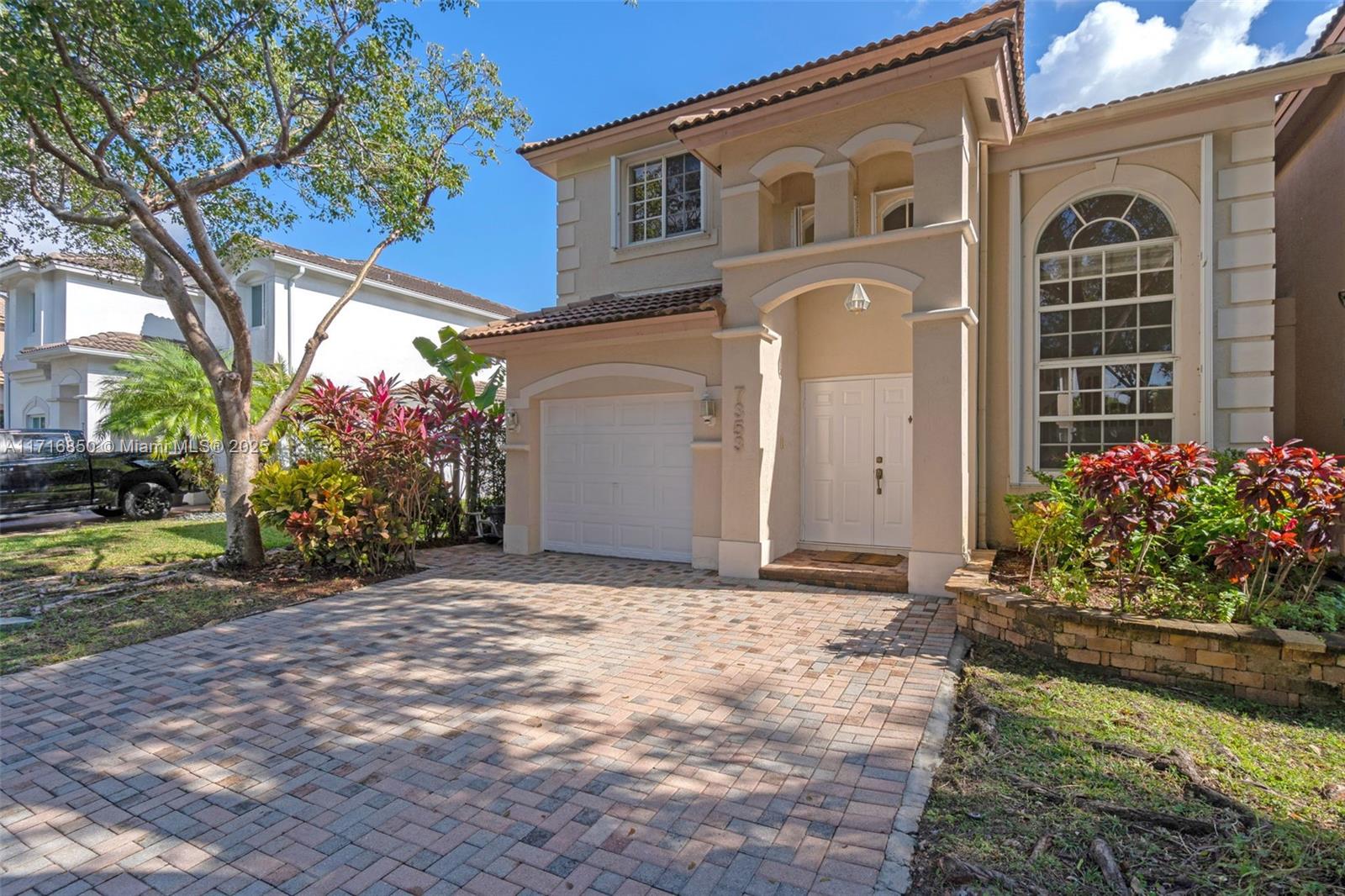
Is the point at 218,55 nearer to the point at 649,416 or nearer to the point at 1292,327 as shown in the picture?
the point at 649,416

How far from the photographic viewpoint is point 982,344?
9180 millimetres

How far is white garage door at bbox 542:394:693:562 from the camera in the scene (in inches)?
411

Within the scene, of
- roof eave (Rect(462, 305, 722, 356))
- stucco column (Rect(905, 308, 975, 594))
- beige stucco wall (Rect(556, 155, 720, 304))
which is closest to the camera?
stucco column (Rect(905, 308, 975, 594))

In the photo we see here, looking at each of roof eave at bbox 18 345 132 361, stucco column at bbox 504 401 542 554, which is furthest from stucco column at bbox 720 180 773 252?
roof eave at bbox 18 345 132 361

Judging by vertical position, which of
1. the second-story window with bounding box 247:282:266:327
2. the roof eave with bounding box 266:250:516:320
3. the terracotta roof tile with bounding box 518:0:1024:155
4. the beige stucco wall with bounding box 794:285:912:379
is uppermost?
the terracotta roof tile with bounding box 518:0:1024:155

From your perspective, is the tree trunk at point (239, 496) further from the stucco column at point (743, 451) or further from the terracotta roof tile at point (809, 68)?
the stucco column at point (743, 451)

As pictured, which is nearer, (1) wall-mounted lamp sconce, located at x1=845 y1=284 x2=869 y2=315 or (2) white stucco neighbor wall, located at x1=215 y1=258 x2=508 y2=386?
(1) wall-mounted lamp sconce, located at x1=845 y1=284 x2=869 y2=315

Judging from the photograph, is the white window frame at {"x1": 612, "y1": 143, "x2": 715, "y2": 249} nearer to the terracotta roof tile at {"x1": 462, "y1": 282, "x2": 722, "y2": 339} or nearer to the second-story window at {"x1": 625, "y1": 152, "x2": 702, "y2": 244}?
the second-story window at {"x1": 625, "y1": 152, "x2": 702, "y2": 244}

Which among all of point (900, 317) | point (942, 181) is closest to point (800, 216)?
point (900, 317)

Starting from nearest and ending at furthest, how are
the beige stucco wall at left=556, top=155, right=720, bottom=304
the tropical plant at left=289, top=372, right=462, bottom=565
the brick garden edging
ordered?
the brick garden edging → the tropical plant at left=289, top=372, right=462, bottom=565 → the beige stucco wall at left=556, top=155, right=720, bottom=304

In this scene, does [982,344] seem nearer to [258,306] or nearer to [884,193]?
[884,193]

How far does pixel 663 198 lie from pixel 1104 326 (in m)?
7.19

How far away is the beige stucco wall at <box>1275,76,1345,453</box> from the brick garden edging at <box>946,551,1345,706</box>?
533cm

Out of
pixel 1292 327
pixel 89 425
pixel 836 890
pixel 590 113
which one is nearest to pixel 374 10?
pixel 590 113
